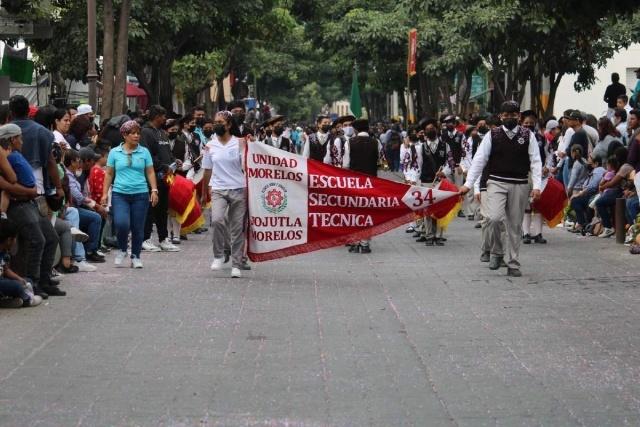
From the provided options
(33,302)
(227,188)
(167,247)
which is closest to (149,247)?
(167,247)

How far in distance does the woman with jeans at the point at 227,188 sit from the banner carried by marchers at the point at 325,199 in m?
0.14

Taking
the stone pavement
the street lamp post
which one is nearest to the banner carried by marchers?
the stone pavement

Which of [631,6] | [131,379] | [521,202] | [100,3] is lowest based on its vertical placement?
[131,379]

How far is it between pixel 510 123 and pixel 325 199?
2.26 m

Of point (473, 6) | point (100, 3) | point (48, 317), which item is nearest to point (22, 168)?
point (48, 317)

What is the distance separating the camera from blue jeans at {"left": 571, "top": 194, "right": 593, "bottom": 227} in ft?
71.4

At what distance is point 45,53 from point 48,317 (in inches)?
995

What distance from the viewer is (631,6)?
40.4 feet

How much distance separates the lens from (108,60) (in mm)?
27250

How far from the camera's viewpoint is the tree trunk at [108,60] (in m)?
26.8

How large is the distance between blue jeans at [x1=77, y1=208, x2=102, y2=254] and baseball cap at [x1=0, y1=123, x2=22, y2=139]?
4.35 meters

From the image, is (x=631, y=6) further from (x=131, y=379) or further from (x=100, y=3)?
(x=100, y=3)

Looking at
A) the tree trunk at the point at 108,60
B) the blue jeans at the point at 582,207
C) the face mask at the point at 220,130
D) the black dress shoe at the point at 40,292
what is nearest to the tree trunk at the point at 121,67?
the tree trunk at the point at 108,60

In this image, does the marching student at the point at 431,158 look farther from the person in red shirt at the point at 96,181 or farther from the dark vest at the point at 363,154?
the person in red shirt at the point at 96,181
